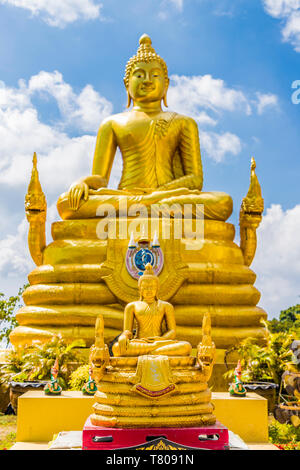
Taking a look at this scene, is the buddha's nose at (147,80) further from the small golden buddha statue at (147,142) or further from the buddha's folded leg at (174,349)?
the buddha's folded leg at (174,349)

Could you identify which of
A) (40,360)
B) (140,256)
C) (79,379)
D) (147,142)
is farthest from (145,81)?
(79,379)

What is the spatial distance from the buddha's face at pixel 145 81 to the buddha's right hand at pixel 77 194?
282 cm

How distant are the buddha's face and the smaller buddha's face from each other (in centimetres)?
695

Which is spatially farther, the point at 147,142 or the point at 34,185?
the point at 147,142

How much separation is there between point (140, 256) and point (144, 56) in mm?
5004

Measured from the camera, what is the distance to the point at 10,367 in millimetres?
7652

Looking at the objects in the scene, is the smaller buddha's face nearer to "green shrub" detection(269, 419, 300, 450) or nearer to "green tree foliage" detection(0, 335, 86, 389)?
"green shrub" detection(269, 419, 300, 450)

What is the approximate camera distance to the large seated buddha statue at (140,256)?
8.70m

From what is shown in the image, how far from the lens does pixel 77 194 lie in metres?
9.64

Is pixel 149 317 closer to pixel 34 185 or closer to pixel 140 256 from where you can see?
pixel 140 256

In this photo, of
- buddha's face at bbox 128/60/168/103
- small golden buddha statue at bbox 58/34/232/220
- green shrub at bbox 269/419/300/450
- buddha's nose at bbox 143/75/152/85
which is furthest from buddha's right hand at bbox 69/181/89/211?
green shrub at bbox 269/419/300/450

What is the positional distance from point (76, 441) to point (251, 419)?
6.50 ft

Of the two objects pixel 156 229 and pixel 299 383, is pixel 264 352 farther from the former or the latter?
pixel 156 229

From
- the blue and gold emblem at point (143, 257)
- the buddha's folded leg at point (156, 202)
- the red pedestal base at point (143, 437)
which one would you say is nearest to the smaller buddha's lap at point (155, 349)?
the red pedestal base at point (143, 437)
